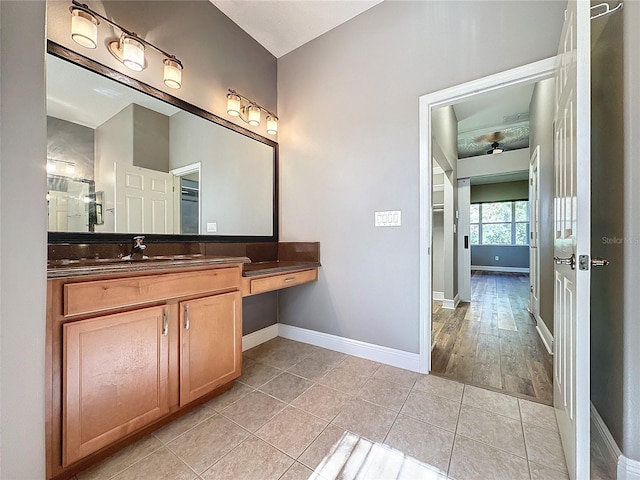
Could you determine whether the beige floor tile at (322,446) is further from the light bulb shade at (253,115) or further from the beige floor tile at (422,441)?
the light bulb shade at (253,115)

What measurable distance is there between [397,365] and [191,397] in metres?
1.47

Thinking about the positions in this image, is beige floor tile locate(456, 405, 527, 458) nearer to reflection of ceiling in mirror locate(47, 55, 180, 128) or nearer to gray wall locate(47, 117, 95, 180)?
gray wall locate(47, 117, 95, 180)

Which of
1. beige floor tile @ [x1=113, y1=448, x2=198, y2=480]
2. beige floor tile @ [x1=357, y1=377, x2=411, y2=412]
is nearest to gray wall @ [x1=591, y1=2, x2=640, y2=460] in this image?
beige floor tile @ [x1=357, y1=377, x2=411, y2=412]

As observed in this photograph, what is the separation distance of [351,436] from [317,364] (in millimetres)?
810

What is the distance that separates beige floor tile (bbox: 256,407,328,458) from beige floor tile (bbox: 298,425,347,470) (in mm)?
24

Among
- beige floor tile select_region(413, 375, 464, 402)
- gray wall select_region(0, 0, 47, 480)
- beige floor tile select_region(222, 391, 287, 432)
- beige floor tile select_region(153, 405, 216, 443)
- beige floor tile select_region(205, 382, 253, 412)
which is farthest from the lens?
beige floor tile select_region(413, 375, 464, 402)

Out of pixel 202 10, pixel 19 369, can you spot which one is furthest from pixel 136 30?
pixel 19 369

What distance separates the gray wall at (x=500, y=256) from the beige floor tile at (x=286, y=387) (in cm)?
844

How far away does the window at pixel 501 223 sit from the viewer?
7.72 meters

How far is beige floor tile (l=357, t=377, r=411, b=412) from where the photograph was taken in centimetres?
160

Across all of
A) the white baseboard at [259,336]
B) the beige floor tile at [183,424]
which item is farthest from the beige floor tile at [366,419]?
the white baseboard at [259,336]

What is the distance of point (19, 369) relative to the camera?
740mm

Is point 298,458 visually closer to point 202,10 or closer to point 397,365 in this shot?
point 397,365

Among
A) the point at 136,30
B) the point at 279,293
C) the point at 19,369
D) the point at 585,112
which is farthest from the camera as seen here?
the point at 279,293
